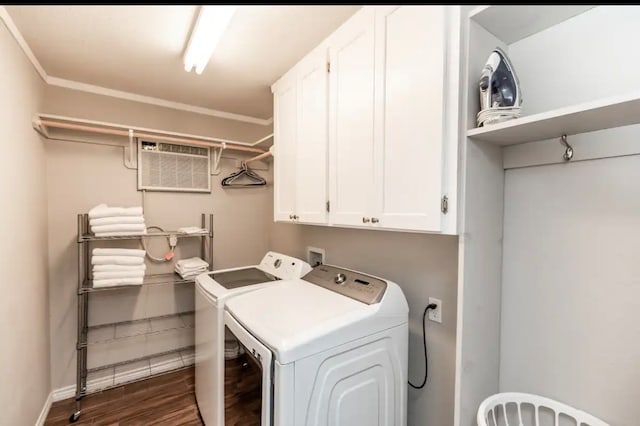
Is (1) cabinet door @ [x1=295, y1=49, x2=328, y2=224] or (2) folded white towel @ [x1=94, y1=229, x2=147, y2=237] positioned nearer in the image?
(1) cabinet door @ [x1=295, y1=49, x2=328, y2=224]

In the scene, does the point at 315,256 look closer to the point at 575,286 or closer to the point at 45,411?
the point at 575,286

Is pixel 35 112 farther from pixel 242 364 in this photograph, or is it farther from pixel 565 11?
pixel 565 11

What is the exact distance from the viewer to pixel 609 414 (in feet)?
3.47

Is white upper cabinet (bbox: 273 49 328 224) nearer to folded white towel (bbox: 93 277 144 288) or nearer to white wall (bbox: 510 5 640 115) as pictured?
white wall (bbox: 510 5 640 115)

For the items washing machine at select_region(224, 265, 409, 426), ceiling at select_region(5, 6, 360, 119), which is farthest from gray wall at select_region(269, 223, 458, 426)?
ceiling at select_region(5, 6, 360, 119)

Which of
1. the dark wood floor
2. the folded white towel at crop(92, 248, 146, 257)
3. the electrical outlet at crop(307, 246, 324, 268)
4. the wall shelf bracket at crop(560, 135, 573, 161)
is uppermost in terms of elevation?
the wall shelf bracket at crop(560, 135, 573, 161)

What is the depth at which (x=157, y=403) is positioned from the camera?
7.07ft

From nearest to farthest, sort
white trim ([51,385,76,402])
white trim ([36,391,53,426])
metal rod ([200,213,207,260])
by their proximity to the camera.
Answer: white trim ([36,391,53,426]), white trim ([51,385,76,402]), metal rod ([200,213,207,260])

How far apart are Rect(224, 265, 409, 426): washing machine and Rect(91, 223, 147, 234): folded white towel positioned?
3.42ft

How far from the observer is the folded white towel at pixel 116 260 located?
2.04 meters

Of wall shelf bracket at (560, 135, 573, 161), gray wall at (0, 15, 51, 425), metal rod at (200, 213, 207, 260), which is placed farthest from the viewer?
metal rod at (200, 213, 207, 260)

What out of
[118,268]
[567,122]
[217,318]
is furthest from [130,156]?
[567,122]

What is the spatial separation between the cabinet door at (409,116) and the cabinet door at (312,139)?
1.32 feet

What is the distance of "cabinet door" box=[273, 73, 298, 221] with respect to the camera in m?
1.99
